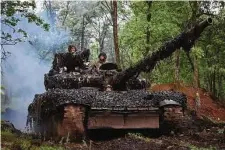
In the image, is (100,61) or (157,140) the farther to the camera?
(100,61)

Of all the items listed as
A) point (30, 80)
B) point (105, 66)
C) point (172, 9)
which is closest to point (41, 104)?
point (105, 66)

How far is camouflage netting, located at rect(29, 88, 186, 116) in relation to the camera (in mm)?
12087

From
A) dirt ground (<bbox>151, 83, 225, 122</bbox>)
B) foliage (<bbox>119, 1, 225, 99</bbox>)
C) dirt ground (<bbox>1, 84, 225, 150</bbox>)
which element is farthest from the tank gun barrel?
dirt ground (<bbox>151, 83, 225, 122</bbox>)

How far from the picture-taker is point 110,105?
12.3 m

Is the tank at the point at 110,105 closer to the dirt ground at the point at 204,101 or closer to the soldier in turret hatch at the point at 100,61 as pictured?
the soldier in turret hatch at the point at 100,61

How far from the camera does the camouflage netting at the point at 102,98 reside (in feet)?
39.7

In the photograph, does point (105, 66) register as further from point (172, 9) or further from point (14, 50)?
point (14, 50)

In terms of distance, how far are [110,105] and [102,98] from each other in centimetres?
38

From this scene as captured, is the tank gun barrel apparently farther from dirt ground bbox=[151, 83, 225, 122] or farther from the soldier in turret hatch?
dirt ground bbox=[151, 83, 225, 122]

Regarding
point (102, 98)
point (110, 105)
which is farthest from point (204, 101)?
point (110, 105)

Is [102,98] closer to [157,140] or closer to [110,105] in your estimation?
[110,105]

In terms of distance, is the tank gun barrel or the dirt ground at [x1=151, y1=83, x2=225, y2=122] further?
A: the dirt ground at [x1=151, y1=83, x2=225, y2=122]

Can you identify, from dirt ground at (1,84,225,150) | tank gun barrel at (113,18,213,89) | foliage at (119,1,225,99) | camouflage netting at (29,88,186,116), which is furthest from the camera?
foliage at (119,1,225,99)

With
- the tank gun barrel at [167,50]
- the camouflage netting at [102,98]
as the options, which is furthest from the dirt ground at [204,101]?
the tank gun barrel at [167,50]
